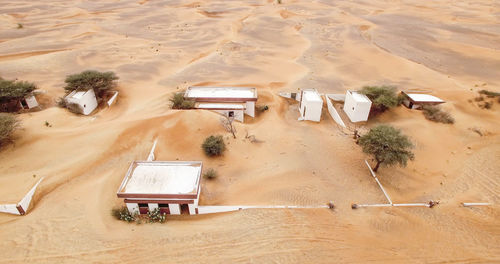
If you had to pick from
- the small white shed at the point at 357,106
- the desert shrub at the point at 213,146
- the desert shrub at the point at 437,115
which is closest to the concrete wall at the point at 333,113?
the small white shed at the point at 357,106

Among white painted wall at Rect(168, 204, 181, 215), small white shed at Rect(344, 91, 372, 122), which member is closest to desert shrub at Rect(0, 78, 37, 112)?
white painted wall at Rect(168, 204, 181, 215)

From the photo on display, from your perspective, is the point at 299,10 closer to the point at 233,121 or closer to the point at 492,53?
the point at 492,53

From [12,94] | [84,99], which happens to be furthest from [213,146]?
[12,94]

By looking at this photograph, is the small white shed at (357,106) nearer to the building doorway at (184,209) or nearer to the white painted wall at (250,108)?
the white painted wall at (250,108)

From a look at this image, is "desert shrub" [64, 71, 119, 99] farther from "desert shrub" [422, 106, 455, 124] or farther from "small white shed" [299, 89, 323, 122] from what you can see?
"desert shrub" [422, 106, 455, 124]

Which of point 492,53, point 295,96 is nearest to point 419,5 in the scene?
point 492,53

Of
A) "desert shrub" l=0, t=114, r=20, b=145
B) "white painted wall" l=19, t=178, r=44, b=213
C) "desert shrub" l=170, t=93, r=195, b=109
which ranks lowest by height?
"white painted wall" l=19, t=178, r=44, b=213
